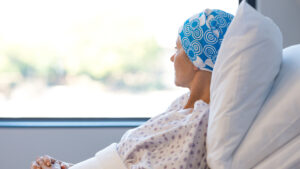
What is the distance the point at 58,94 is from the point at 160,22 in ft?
2.31

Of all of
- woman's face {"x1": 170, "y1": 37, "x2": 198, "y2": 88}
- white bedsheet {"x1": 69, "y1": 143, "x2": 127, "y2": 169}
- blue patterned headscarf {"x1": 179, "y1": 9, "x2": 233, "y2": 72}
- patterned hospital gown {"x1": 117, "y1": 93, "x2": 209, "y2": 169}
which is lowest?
white bedsheet {"x1": 69, "y1": 143, "x2": 127, "y2": 169}

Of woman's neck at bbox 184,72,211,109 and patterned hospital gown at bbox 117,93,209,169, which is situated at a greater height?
woman's neck at bbox 184,72,211,109

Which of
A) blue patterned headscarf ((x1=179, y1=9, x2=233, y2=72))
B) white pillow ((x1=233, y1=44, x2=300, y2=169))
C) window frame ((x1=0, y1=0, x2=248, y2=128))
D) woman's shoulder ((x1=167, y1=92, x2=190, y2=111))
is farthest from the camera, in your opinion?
window frame ((x1=0, y1=0, x2=248, y2=128))

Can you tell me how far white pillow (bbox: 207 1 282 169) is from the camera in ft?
3.68

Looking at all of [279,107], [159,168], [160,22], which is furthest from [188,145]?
[160,22]

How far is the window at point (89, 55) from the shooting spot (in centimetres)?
233

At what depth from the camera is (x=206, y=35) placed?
1394mm

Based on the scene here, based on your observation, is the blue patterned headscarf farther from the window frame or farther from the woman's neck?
the window frame

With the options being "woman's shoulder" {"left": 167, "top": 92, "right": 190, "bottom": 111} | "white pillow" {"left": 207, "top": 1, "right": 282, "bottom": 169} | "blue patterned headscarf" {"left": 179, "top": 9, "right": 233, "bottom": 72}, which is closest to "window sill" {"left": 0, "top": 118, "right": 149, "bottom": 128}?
"woman's shoulder" {"left": 167, "top": 92, "right": 190, "bottom": 111}

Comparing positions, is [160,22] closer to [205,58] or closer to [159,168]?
[205,58]

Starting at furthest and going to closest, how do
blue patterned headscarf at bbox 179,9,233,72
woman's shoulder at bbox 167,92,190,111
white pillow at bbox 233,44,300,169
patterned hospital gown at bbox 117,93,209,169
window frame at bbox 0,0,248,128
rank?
window frame at bbox 0,0,248,128 → woman's shoulder at bbox 167,92,190,111 → blue patterned headscarf at bbox 179,9,233,72 → patterned hospital gown at bbox 117,93,209,169 → white pillow at bbox 233,44,300,169

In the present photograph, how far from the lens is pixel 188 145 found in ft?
4.09

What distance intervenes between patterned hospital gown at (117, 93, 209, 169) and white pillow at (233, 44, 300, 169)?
0.54 feet

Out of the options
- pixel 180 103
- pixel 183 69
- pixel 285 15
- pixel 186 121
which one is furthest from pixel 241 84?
pixel 285 15
